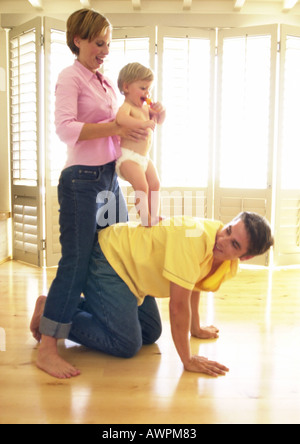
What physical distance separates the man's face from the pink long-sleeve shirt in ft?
1.79

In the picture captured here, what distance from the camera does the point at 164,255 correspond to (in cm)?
164

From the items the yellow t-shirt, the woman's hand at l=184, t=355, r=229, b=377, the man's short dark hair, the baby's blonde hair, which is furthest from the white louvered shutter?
the man's short dark hair

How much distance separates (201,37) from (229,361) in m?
2.79

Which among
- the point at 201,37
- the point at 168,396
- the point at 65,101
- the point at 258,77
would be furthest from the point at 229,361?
the point at 201,37

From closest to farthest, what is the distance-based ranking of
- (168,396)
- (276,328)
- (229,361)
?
(168,396) → (229,361) → (276,328)

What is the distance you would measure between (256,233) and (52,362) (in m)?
0.90

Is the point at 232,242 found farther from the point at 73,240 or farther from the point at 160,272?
the point at 73,240

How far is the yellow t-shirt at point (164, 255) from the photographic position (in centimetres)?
152

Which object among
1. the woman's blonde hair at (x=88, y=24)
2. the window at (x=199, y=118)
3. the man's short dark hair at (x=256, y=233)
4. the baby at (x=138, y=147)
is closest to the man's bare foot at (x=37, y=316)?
the baby at (x=138, y=147)

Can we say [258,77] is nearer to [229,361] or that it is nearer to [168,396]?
[229,361]

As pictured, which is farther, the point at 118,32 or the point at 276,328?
the point at 118,32

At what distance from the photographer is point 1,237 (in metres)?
3.76

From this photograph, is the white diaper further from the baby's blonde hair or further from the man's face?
the man's face

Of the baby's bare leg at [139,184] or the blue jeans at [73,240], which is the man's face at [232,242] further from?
the blue jeans at [73,240]
